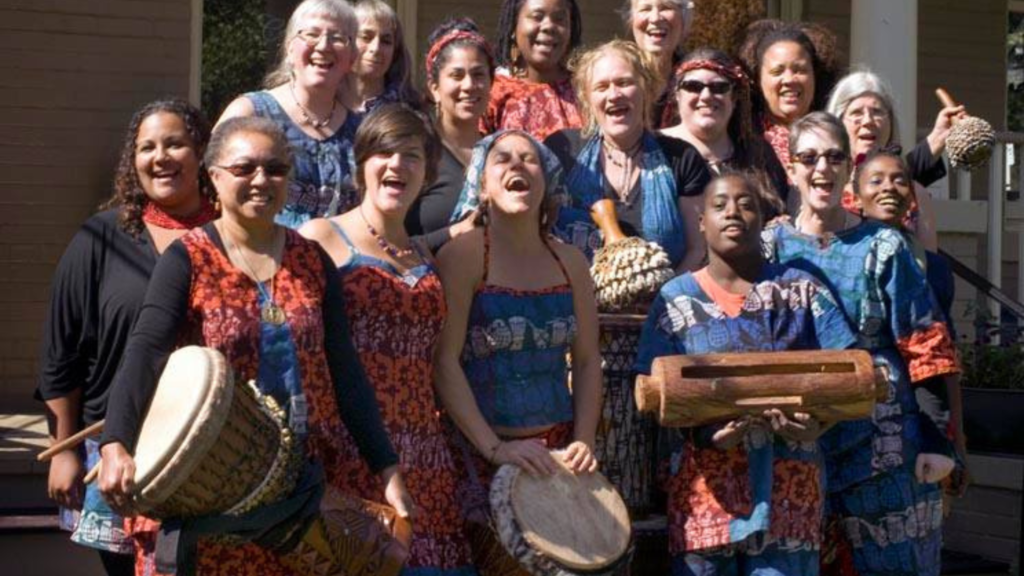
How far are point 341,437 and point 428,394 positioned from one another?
314 millimetres

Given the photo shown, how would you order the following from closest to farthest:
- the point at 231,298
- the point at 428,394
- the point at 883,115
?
the point at 231,298 < the point at 428,394 < the point at 883,115

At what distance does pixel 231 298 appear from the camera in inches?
170

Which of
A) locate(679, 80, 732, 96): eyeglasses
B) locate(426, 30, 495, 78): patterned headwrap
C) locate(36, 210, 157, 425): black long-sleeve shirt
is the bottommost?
locate(36, 210, 157, 425): black long-sleeve shirt

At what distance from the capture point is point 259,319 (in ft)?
14.2

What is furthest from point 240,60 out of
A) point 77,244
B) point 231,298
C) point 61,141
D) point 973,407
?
point 231,298

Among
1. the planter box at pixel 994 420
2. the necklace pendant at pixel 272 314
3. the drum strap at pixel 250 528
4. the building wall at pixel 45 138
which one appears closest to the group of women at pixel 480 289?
the necklace pendant at pixel 272 314

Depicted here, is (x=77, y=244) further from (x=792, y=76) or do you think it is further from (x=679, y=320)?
(x=792, y=76)

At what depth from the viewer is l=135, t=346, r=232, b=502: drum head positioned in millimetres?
4039

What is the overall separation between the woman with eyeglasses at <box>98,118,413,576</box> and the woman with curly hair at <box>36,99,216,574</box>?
0.38 m

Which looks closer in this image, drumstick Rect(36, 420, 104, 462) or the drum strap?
the drum strap

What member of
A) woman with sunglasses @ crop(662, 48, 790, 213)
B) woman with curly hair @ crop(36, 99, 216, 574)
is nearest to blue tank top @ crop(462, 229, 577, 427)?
woman with curly hair @ crop(36, 99, 216, 574)

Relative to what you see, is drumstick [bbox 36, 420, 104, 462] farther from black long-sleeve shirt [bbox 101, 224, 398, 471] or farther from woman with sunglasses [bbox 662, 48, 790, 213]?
woman with sunglasses [bbox 662, 48, 790, 213]

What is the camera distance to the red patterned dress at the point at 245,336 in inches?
168

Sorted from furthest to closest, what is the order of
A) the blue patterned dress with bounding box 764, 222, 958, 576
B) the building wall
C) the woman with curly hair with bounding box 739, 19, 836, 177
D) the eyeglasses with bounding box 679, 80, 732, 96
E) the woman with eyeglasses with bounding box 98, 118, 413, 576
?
the building wall
the woman with curly hair with bounding box 739, 19, 836, 177
the eyeglasses with bounding box 679, 80, 732, 96
the blue patterned dress with bounding box 764, 222, 958, 576
the woman with eyeglasses with bounding box 98, 118, 413, 576
